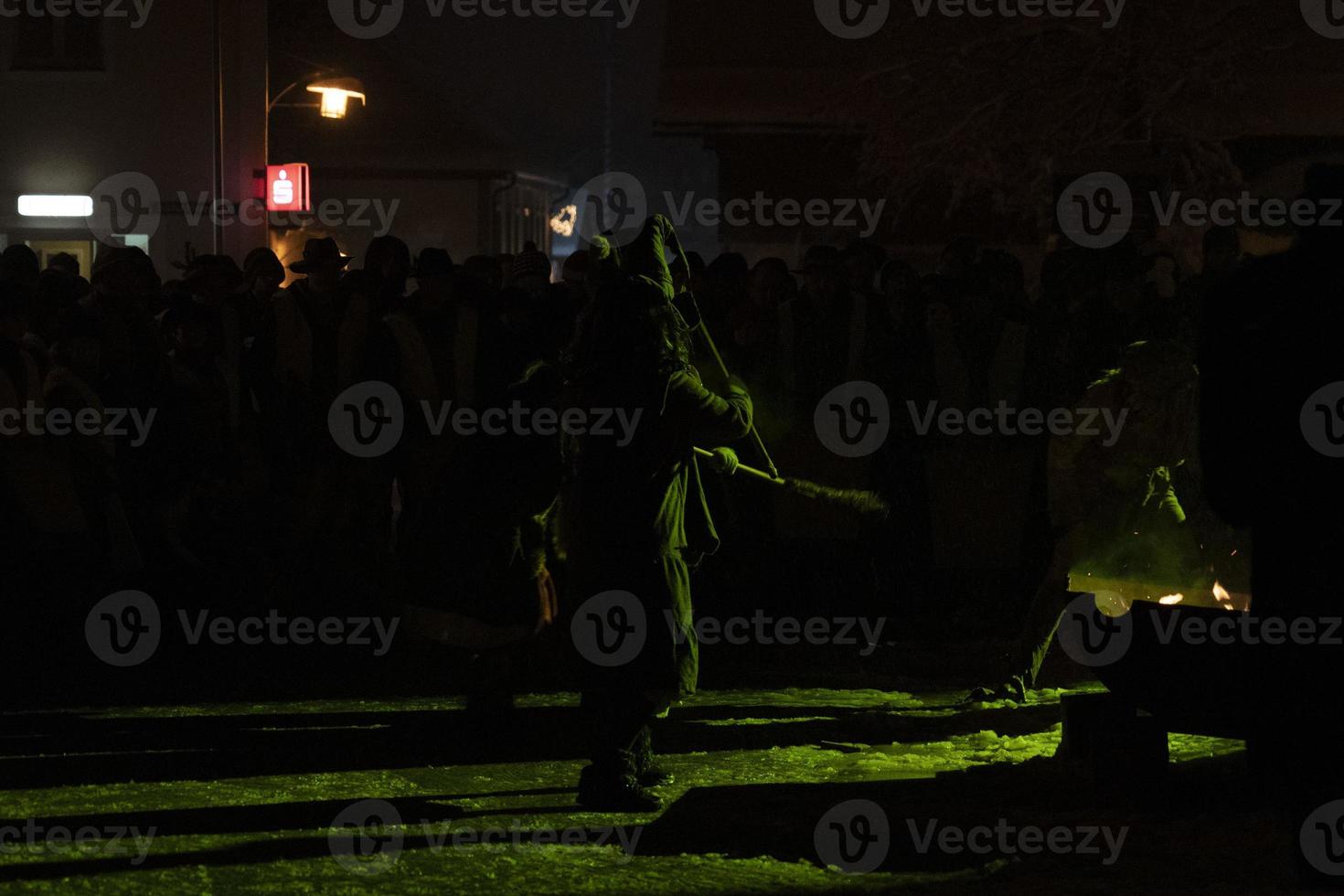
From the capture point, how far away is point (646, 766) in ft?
26.0

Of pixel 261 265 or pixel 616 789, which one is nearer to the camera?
pixel 616 789

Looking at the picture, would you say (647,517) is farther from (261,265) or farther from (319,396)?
(261,265)

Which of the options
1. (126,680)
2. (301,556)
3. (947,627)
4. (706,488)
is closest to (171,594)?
(301,556)


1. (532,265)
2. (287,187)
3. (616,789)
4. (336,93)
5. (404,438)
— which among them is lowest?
(616,789)

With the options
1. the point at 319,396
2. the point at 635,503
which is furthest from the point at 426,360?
the point at 635,503

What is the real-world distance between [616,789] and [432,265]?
4.24 metres

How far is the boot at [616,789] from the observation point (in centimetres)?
766

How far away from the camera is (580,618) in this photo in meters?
7.78

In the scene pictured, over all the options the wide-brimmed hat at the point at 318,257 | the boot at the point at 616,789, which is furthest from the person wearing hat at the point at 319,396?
the boot at the point at 616,789

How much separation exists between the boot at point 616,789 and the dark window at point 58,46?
2564 centimetres

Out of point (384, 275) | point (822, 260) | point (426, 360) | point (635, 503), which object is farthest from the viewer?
point (822, 260)

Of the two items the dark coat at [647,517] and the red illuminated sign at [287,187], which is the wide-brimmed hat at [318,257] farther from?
the red illuminated sign at [287,187]

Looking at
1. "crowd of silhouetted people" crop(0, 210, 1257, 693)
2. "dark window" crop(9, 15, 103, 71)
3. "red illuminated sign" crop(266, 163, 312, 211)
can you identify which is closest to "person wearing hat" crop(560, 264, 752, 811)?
"crowd of silhouetted people" crop(0, 210, 1257, 693)

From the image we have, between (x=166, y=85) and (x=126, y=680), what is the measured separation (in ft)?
70.8
